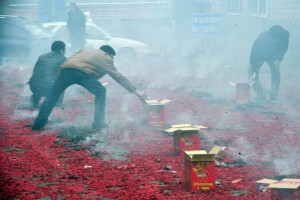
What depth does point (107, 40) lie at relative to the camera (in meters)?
22.8

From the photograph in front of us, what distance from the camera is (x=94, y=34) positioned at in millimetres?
23281

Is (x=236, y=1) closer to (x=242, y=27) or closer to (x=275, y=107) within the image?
(x=242, y=27)

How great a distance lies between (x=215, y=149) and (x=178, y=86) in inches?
355

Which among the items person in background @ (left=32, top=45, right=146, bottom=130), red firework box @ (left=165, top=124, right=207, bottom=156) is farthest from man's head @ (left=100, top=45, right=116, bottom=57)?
red firework box @ (left=165, top=124, right=207, bottom=156)

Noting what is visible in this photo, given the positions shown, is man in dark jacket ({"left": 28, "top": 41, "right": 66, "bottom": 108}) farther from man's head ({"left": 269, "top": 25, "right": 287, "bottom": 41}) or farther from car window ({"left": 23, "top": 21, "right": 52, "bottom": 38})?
car window ({"left": 23, "top": 21, "right": 52, "bottom": 38})

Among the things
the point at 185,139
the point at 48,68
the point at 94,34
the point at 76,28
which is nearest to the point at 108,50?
the point at 48,68

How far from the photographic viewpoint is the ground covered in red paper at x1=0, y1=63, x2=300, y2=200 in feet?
20.2

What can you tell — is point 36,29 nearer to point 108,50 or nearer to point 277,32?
point 277,32

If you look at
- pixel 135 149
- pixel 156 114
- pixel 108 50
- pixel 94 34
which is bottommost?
pixel 135 149

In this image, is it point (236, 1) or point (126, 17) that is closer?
point (236, 1)

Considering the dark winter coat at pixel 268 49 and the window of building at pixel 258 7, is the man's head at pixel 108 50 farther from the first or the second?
the window of building at pixel 258 7

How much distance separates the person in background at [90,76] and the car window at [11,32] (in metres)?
12.2

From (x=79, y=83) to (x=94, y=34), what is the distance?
45.4ft

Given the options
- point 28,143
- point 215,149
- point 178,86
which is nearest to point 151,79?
point 178,86
